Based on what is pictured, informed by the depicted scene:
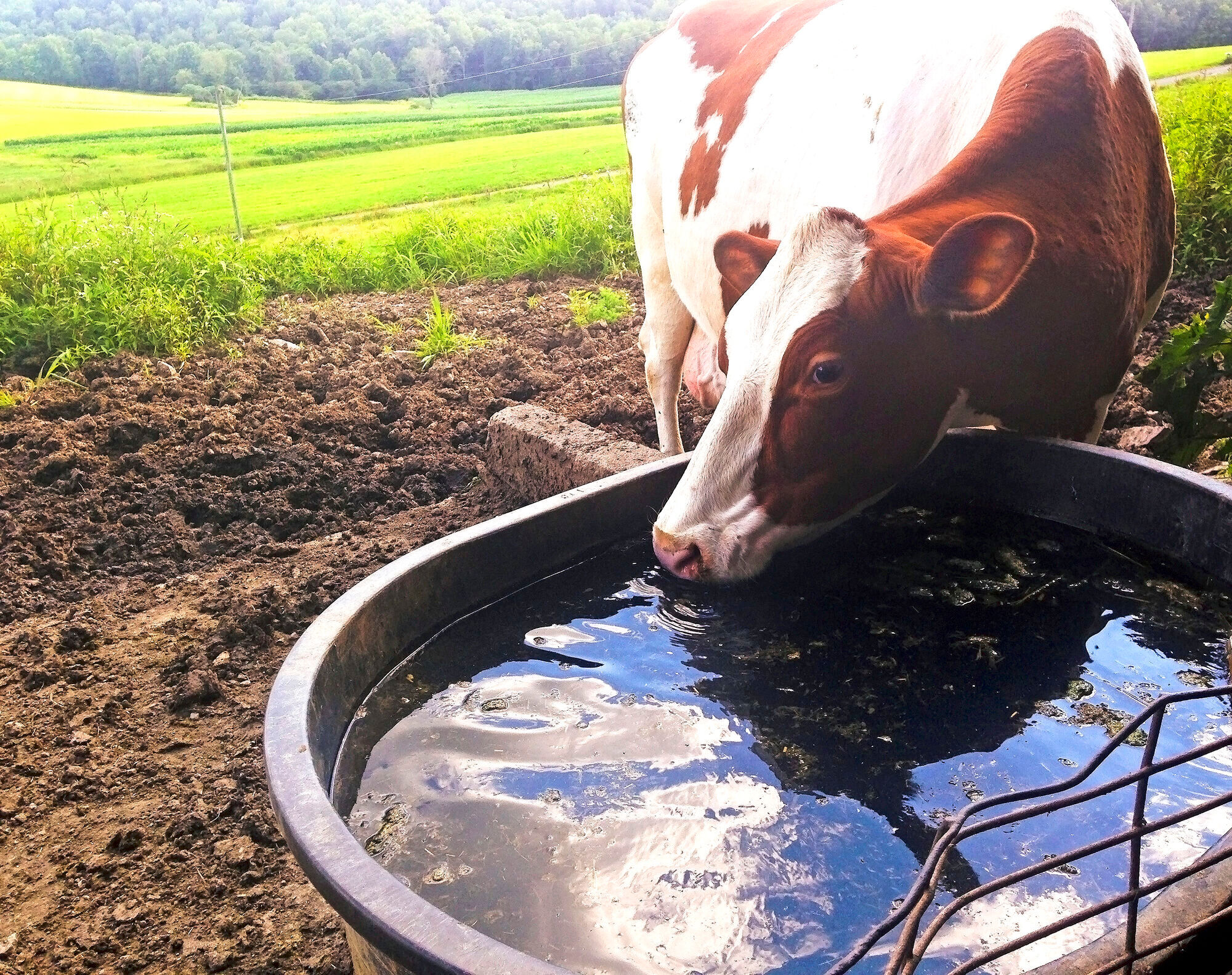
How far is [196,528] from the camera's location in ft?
10.8

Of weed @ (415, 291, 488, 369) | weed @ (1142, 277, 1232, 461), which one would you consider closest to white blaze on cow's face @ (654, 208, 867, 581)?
weed @ (1142, 277, 1232, 461)

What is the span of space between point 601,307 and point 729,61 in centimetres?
193

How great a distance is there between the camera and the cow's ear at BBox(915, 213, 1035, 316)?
1.65 metres

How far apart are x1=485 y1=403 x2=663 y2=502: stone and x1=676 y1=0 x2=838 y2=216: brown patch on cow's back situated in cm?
82

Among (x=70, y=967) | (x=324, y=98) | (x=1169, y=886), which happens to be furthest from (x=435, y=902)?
(x=324, y=98)

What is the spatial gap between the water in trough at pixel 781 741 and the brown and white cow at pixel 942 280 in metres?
0.19

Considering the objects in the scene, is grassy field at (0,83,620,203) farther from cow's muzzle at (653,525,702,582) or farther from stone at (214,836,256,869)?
cow's muzzle at (653,525,702,582)

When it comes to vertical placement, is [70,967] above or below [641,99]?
below

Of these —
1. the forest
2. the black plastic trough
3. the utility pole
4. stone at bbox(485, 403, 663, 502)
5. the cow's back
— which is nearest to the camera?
the black plastic trough

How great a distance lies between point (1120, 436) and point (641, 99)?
2.02 metres

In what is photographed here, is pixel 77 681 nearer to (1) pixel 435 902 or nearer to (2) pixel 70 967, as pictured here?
(2) pixel 70 967

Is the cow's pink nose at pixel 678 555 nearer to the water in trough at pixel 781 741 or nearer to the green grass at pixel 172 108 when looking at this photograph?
the water in trough at pixel 781 741

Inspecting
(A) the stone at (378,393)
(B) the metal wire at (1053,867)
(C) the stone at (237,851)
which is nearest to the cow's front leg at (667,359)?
(A) the stone at (378,393)

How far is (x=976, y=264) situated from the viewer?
171 cm
